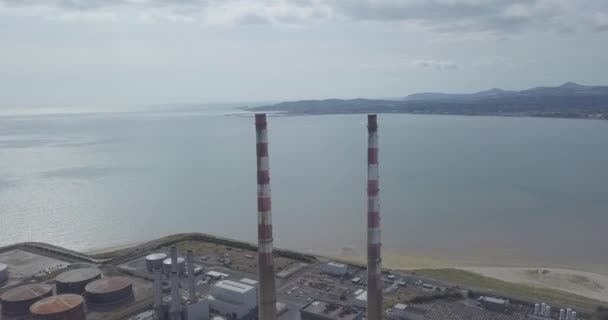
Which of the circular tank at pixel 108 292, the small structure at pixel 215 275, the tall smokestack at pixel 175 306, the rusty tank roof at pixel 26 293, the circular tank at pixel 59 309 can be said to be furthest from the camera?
the small structure at pixel 215 275

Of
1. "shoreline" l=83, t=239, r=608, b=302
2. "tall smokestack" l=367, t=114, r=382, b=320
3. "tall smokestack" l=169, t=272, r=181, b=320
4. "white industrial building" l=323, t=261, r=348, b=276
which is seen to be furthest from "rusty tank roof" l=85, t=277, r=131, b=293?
"tall smokestack" l=367, t=114, r=382, b=320

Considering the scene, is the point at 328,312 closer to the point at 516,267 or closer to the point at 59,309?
the point at 59,309

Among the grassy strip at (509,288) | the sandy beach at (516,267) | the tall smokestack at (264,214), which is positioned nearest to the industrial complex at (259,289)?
the tall smokestack at (264,214)

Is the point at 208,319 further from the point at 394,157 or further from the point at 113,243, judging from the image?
the point at 394,157

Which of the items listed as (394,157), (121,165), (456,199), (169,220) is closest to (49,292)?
(169,220)

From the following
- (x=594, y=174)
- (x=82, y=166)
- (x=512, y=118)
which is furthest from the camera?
(x=512, y=118)

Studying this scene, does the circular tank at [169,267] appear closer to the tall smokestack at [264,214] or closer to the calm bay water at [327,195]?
the calm bay water at [327,195]

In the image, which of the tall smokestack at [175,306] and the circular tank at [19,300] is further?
the circular tank at [19,300]
